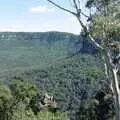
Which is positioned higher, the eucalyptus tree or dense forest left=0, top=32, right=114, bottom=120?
the eucalyptus tree

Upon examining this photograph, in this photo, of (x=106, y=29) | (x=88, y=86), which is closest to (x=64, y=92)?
(x=88, y=86)

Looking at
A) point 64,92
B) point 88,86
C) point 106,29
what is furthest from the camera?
point 64,92

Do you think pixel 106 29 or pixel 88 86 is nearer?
pixel 106 29

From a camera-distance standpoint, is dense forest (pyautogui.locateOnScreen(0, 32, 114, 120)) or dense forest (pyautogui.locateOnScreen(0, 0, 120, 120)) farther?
dense forest (pyautogui.locateOnScreen(0, 32, 114, 120))

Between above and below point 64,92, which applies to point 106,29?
above

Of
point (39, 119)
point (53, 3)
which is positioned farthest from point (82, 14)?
point (39, 119)

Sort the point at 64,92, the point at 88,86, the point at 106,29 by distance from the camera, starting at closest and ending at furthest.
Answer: the point at 106,29 → the point at 88,86 → the point at 64,92

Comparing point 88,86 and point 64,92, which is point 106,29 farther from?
point 64,92

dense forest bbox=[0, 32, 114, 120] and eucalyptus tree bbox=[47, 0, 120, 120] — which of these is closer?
eucalyptus tree bbox=[47, 0, 120, 120]

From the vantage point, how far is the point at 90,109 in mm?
60281

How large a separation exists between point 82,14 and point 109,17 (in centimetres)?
153

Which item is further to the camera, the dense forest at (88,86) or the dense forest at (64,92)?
the dense forest at (64,92)

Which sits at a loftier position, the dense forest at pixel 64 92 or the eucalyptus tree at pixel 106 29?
the eucalyptus tree at pixel 106 29

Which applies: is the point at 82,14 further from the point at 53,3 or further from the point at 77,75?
A: the point at 77,75
